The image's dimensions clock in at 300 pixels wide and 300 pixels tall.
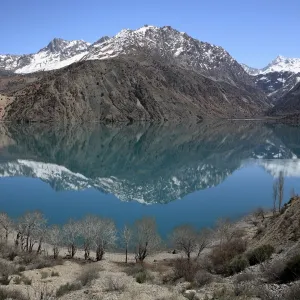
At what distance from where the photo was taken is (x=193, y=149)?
147m

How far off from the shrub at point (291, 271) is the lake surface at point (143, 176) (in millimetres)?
33858

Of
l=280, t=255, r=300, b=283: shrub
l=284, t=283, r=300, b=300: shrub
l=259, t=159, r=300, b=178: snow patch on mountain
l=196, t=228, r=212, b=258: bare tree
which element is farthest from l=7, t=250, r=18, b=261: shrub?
l=259, t=159, r=300, b=178: snow patch on mountain

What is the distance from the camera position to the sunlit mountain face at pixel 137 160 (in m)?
88.7

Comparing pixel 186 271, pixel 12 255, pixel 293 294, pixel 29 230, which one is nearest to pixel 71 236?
pixel 29 230

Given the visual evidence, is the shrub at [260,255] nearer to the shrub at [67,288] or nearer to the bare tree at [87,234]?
the shrub at [67,288]

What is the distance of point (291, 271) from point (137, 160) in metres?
105

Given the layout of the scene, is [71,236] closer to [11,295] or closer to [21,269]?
[21,269]

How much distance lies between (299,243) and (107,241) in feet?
73.8

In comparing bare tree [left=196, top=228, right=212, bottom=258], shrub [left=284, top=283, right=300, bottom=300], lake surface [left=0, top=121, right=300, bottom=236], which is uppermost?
lake surface [left=0, top=121, right=300, bottom=236]

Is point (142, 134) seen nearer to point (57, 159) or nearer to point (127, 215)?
point (57, 159)

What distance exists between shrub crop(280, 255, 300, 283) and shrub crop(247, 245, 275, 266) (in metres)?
6.17

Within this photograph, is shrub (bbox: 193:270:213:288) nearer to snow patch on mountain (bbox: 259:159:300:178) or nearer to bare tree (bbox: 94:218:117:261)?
bare tree (bbox: 94:218:117:261)

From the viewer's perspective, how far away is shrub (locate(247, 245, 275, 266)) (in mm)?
27672

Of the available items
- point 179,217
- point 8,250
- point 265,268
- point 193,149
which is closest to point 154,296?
point 265,268
